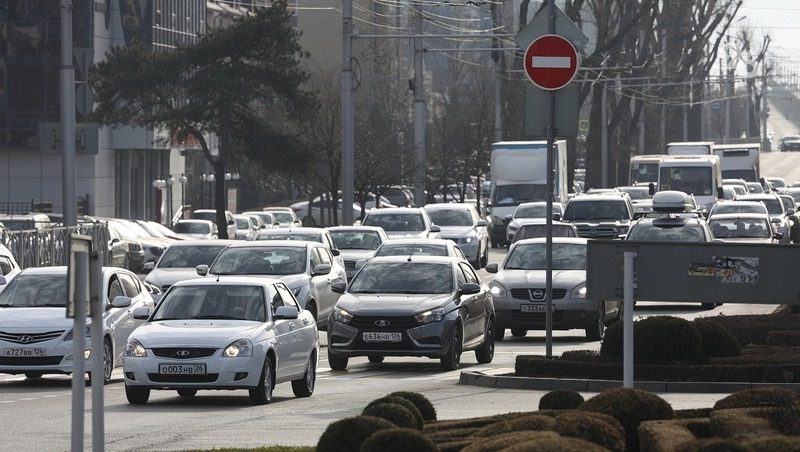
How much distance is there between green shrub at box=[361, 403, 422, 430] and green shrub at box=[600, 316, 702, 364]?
29.9 ft

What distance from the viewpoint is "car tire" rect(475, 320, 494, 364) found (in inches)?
931

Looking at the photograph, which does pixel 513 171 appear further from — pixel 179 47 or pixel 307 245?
pixel 307 245

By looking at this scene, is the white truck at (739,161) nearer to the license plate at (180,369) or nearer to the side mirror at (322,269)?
the side mirror at (322,269)

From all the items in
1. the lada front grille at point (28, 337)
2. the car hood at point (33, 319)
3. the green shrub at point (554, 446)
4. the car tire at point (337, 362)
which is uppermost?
the green shrub at point (554, 446)

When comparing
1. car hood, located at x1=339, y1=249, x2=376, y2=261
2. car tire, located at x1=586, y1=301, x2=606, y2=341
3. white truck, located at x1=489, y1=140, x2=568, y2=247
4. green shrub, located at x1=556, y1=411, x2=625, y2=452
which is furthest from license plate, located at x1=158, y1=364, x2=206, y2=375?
white truck, located at x1=489, y1=140, x2=568, y2=247

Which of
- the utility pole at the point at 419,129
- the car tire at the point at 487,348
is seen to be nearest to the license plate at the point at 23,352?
the car tire at the point at 487,348

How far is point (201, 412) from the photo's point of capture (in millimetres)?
17078

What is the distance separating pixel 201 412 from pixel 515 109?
206 ft

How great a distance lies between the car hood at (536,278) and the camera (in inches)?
1070

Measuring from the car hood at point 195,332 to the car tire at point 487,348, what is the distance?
5.74m

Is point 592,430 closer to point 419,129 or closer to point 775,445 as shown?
point 775,445

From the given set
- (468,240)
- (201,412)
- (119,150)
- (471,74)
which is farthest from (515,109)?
(201,412)

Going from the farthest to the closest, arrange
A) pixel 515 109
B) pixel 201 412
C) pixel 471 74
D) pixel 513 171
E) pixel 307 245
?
pixel 471 74, pixel 515 109, pixel 513 171, pixel 307 245, pixel 201 412

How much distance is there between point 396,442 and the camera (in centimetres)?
792
